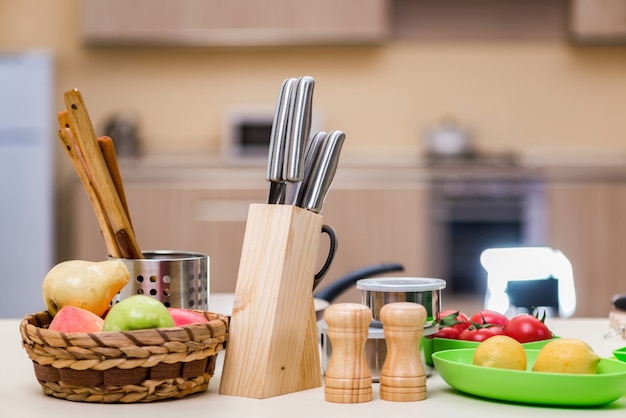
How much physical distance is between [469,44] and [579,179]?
3.24 feet

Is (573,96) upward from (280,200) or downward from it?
upward

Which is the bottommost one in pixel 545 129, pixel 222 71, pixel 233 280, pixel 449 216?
pixel 233 280

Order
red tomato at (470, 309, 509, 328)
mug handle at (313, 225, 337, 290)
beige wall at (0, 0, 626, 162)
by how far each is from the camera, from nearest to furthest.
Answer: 1. mug handle at (313, 225, 337, 290)
2. red tomato at (470, 309, 509, 328)
3. beige wall at (0, 0, 626, 162)

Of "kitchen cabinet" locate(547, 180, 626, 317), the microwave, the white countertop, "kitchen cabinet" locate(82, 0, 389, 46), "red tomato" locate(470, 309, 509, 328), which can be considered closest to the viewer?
the white countertop

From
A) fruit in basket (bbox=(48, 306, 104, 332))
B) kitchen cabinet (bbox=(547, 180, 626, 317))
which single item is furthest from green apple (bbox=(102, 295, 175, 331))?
kitchen cabinet (bbox=(547, 180, 626, 317))

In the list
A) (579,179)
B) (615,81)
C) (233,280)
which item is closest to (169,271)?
(233,280)

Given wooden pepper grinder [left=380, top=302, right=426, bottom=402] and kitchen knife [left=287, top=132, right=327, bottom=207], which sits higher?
kitchen knife [left=287, top=132, right=327, bottom=207]

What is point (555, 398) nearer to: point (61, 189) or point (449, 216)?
point (449, 216)

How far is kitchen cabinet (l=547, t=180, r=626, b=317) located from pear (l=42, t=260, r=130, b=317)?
3153mm

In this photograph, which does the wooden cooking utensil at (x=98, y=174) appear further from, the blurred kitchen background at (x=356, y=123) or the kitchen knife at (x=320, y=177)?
the blurred kitchen background at (x=356, y=123)

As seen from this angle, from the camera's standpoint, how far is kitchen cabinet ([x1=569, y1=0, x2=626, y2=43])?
430cm

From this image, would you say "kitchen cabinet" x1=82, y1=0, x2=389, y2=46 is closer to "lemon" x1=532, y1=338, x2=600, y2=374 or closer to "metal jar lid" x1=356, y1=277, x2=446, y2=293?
"metal jar lid" x1=356, y1=277, x2=446, y2=293

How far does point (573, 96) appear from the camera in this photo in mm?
4621

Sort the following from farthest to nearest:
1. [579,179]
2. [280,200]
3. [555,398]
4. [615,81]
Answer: [615,81] → [579,179] → [280,200] → [555,398]
